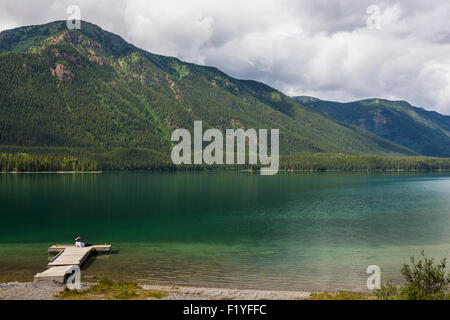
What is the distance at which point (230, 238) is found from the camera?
56750mm

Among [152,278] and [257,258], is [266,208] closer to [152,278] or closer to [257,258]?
[257,258]

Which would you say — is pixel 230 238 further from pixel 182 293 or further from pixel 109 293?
pixel 109 293

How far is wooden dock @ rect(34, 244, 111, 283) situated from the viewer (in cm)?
3438

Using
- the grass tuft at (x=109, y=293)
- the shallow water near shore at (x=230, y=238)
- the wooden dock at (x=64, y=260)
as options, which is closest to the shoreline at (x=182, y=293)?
the grass tuft at (x=109, y=293)

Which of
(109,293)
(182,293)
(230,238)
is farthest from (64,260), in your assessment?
(230,238)

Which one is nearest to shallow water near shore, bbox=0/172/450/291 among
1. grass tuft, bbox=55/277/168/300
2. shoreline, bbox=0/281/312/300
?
shoreline, bbox=0/281/312/300

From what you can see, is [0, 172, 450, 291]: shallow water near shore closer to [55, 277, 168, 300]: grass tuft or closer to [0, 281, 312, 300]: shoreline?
[0, 281, 312, 300]: shoreline

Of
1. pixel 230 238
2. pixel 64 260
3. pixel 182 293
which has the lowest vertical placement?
pixel 230 238

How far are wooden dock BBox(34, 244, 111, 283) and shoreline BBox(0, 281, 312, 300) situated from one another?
207 centimetres

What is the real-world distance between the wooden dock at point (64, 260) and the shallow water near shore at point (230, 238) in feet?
4.15

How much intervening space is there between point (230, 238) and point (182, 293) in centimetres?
2766

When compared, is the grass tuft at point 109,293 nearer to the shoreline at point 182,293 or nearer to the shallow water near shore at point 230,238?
the shoreline at point 182,293

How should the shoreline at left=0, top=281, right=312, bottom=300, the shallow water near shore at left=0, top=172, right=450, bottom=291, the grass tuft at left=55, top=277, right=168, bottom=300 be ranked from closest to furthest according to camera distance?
1. the grass tuft at left=55, top=277, right=168, bottom=300
2. the shoreline at left=0, top=281, right=312, bottom=300
3. the shallow water near shore at left=0, top=172, right=450, bottom=291

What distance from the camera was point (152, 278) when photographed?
36469 millimetres
